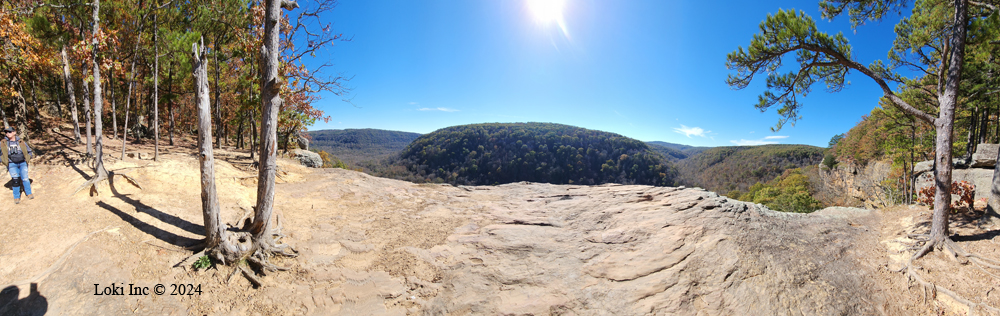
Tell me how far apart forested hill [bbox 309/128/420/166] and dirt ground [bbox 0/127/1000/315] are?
3563 inches

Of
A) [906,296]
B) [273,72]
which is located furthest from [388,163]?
[906,296]

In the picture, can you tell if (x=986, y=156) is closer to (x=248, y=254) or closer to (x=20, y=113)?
(x=248, y=254)

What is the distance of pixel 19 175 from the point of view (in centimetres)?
593

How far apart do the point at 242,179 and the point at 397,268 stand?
7478 mm

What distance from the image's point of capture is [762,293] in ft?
15.0

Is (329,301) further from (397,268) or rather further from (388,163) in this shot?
(388,163)

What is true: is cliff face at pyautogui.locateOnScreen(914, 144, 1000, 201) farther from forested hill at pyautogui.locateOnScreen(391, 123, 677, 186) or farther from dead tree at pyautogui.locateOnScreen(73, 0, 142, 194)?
forested hill at pyautogui.locateOnScreen(391, 123, 677, 186)

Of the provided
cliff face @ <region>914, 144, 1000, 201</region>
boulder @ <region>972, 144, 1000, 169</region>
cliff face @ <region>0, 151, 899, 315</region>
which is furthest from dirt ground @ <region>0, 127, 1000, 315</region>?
boulder @ <region>972, 144, 1000, 169</region>

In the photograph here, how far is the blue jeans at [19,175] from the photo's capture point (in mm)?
5738

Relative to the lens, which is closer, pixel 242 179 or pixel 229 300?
pixel 229 300

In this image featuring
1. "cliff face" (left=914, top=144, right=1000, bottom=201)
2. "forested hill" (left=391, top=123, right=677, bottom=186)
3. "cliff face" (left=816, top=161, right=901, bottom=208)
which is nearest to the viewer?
"cliff face" (left=914, top=144, right=1000, bottom=201)

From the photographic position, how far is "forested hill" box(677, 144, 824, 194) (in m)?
63.0

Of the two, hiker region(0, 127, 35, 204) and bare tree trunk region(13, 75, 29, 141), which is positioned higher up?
bare tree trunk region(13, 75, 29, 141)

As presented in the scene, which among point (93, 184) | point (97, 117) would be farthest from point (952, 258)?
point (97, 117)
